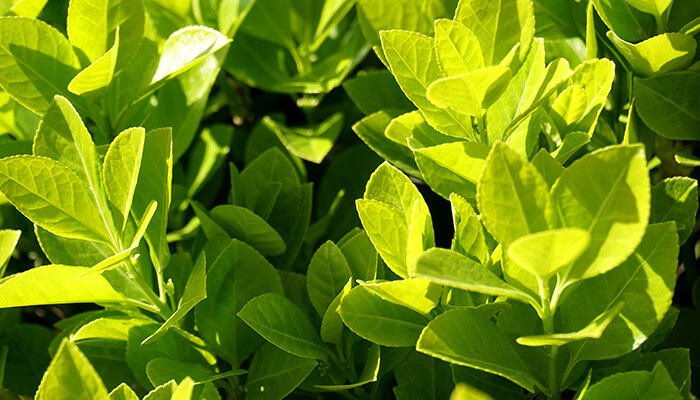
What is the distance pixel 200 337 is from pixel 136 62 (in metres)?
0.42

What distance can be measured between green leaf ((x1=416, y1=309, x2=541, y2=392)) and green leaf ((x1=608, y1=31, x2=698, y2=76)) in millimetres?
395

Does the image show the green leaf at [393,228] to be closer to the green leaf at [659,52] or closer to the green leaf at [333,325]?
the green leaf at [333,325]

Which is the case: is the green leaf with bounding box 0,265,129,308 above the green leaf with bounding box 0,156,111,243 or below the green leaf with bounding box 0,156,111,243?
below

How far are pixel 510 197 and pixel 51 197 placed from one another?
0.55 meters

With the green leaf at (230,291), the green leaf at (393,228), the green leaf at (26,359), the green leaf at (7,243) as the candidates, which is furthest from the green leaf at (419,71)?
the green leaf at (26,359)

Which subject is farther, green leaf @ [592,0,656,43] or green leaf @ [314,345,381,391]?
green leaf @ [592,0,656,43]

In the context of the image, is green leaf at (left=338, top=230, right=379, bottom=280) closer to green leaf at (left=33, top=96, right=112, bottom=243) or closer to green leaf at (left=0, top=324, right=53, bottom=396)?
green leaf at (left=33, top=96, right=112, bottom=243)


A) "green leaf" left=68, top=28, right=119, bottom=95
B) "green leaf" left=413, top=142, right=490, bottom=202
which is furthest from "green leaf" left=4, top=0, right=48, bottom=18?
"green leaf" left=413, top=142, right=490, bottom=202

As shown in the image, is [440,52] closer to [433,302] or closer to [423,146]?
[423,146]

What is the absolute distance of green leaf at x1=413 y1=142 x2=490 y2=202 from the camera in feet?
2.83

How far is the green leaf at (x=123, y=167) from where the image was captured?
863mm

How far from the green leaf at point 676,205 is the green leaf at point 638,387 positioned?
0.21 meters

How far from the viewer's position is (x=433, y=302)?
82cm

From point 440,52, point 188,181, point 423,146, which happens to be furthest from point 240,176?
point 440,52
